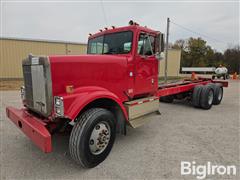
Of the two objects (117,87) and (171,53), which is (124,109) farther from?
(171,53)

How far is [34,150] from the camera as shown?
10.6ft

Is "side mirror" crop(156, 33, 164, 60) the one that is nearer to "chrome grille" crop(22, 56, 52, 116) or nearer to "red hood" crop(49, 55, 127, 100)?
"red hood" crop(49, 55, 127, 100)

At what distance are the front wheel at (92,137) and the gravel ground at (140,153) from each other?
0.19 meters

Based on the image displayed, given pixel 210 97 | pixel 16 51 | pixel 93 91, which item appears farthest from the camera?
pixel 16 51

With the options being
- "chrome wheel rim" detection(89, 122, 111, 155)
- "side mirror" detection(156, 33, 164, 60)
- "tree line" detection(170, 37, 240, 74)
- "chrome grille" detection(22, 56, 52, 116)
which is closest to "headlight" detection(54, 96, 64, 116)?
"chrome grille" detection(22, 56, 52, 116)

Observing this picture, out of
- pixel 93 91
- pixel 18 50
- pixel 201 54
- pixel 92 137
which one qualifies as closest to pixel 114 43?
pixel 93 91

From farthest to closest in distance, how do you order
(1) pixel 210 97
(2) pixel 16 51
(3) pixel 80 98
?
1. (2) pixel 16 51
2. (1) pixel 210 97
3. (3) pixel 80 98

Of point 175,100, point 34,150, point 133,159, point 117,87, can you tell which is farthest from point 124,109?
point 175,100

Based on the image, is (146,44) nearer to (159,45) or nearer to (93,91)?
(159,45)

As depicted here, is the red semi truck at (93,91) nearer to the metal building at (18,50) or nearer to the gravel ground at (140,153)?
the gravel ground at (140,153)

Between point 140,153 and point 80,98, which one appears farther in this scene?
point 140,153

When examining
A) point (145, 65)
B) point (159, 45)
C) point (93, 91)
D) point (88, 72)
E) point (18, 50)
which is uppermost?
point (18, 50)

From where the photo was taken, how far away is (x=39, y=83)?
8.54 ft

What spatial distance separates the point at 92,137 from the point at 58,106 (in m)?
0.72
